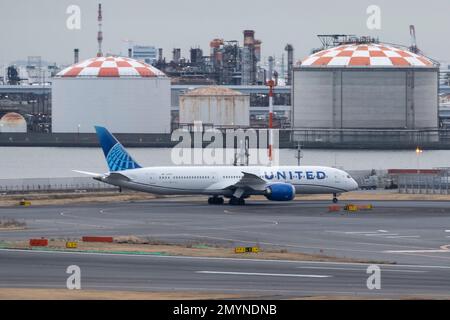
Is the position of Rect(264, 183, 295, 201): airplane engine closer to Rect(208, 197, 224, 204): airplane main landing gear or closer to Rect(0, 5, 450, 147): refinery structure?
Rect(208, 197, 224, 204): airplane main landing gear

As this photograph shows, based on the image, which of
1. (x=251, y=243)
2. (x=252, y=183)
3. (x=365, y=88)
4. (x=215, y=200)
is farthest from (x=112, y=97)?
(x=251, y=243)

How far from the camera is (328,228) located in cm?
7056

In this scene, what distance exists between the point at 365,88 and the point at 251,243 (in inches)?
4024

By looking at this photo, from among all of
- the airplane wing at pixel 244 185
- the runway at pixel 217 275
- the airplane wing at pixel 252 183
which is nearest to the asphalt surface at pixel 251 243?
the runway at pixel 217 275

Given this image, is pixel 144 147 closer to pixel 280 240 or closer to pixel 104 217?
pixel 104 217

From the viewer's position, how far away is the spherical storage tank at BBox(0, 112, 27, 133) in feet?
619

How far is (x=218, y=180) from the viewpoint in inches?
3627

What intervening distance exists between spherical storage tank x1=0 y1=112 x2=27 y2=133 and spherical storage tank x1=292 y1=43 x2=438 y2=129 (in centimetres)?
4696

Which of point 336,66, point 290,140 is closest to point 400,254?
point 336,66

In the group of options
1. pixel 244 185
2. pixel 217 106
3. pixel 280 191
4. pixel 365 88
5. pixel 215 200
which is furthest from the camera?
pixel 217 106

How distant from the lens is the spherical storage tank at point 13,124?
189 metres

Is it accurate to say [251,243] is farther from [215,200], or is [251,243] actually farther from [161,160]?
[161,160]

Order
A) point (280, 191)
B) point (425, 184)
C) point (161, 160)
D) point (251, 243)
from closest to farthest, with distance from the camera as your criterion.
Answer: point (251, 243) < point (280, 191) < point (425, 184) < point (161, 160)

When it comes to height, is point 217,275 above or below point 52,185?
above
